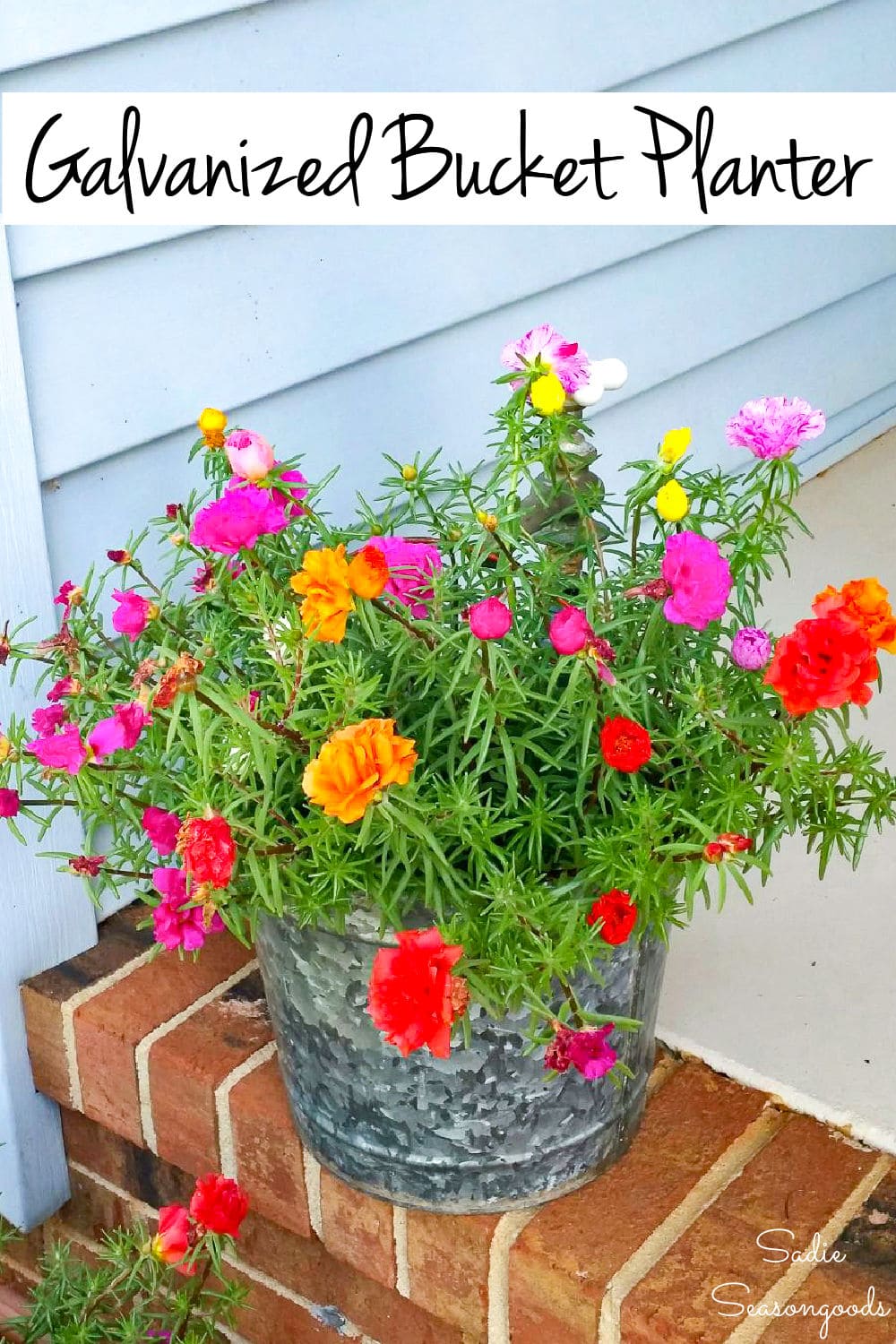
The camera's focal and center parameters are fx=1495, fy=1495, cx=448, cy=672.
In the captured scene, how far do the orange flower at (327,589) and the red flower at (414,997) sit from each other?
0.61ft

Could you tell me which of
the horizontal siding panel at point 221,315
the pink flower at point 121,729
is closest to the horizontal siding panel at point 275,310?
the horizontal siding panel at point 221,315

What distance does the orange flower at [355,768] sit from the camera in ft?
2.54

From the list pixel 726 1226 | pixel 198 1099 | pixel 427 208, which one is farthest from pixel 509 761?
pixel 427 208

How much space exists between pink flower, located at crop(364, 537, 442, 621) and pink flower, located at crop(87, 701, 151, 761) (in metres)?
0.20

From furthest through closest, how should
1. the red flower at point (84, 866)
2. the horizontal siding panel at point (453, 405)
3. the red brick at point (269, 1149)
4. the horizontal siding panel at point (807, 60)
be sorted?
the horizontal siding panel at point (807, 60) → the horizontal siding panel at point (453, 405) → the red brick at point (269, 1149) → the red flower at point (84, 866)

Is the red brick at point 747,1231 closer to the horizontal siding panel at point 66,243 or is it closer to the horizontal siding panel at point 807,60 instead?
the horizontal siding panel at point 66,243

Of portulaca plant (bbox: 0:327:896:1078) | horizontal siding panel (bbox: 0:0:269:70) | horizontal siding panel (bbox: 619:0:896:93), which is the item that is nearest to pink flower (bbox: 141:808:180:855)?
portulaca plant (bbox: 0:327:896:1078)

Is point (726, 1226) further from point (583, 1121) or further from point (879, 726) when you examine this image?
point (879, 726)

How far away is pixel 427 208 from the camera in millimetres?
1514

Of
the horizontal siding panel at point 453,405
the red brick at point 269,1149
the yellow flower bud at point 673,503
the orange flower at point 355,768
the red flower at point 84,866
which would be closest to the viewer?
the orange flower at point 355,768

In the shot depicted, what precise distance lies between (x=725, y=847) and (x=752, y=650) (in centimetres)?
17

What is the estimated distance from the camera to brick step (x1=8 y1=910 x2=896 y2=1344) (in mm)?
1047

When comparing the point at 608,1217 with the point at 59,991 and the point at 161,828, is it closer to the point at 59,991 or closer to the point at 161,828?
the point at 161,828

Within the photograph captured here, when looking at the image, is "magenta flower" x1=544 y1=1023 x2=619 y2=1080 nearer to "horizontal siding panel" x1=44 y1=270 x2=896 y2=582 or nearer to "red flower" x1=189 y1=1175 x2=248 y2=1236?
"red flower" x1=189 y1=1175 x2=248 y2=1236
